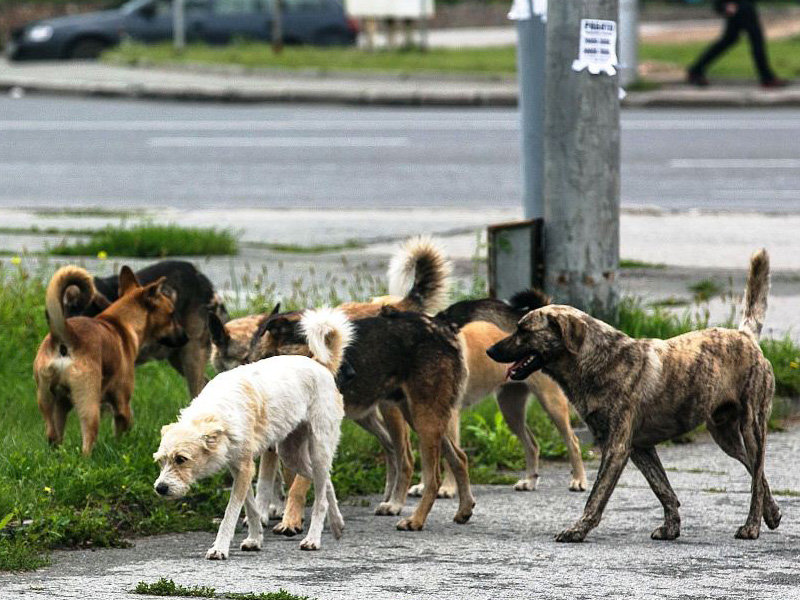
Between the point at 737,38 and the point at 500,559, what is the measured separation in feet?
63.6

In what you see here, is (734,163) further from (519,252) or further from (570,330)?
(570,330)

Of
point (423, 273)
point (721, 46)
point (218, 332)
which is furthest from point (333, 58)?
point (218, 332)

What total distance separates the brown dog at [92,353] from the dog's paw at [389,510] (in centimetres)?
Result: 129

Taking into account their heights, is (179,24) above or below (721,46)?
above

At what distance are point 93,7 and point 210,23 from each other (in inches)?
181

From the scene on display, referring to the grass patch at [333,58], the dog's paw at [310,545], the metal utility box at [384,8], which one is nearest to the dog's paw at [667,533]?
the dog's paw at [310,545]

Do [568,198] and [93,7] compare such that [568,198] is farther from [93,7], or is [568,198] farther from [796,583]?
[93,7]

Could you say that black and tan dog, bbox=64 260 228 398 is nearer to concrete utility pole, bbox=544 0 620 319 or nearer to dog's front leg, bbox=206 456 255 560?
concrete utility pole, bbox=544 0 620 319

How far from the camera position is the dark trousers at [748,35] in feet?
78.7

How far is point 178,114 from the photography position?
2358 cm

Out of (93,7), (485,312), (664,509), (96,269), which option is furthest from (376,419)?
(93,7)

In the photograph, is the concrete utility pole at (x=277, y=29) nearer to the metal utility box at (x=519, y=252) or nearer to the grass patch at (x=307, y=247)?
the grass patch at (x=307, y=247)

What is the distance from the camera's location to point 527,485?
7680 mm

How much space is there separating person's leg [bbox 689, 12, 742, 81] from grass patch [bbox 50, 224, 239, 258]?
13687mm
